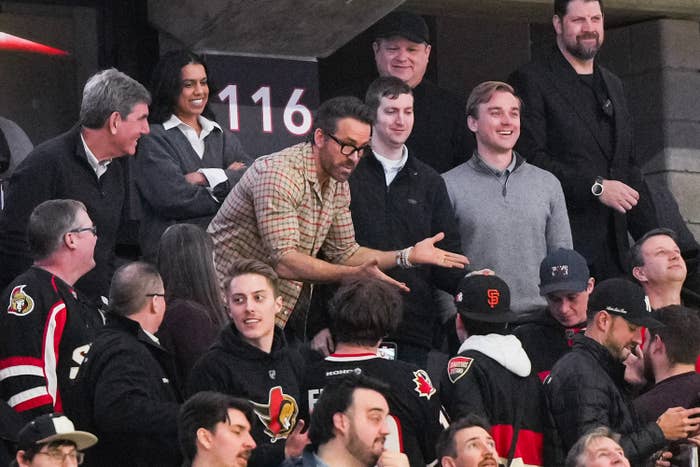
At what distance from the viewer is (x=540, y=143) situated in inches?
454

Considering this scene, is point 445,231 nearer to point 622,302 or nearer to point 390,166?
point 390,166

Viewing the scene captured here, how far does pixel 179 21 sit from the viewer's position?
464 inches

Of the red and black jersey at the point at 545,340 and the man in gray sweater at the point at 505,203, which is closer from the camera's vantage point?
the red and black jersey at the point at 545,340

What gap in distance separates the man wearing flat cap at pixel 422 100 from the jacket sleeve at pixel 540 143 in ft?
1.06

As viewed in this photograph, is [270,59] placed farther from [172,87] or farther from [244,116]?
[172,87]

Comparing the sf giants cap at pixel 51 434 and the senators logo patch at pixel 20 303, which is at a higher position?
the senators logo patch at pixel 20 303

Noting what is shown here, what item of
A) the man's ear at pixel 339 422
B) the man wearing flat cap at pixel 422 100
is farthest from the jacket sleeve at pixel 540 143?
the man's ear at pixel 339 422

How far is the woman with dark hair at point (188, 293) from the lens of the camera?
8797 millimetres

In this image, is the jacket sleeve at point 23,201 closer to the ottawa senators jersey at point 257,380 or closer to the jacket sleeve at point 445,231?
the ottawa senators jersey at point 257,380

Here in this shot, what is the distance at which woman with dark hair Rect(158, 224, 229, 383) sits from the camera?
8797mm

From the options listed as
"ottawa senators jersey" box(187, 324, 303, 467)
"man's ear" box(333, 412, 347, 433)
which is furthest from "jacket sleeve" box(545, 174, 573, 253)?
"man's ear" box(333, 412, 347, 433)

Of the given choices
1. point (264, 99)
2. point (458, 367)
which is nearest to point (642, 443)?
point (458, 367)

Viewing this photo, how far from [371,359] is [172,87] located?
271 centimetres

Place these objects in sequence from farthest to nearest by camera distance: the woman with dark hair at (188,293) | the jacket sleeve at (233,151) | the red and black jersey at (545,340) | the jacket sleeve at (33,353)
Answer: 1. the jacket sleeve at (233,151)
2. the red and black jersey at (545,340)
3. the woman with dark hair at (188,293)
4. the jacket sleeve at (33,353)
